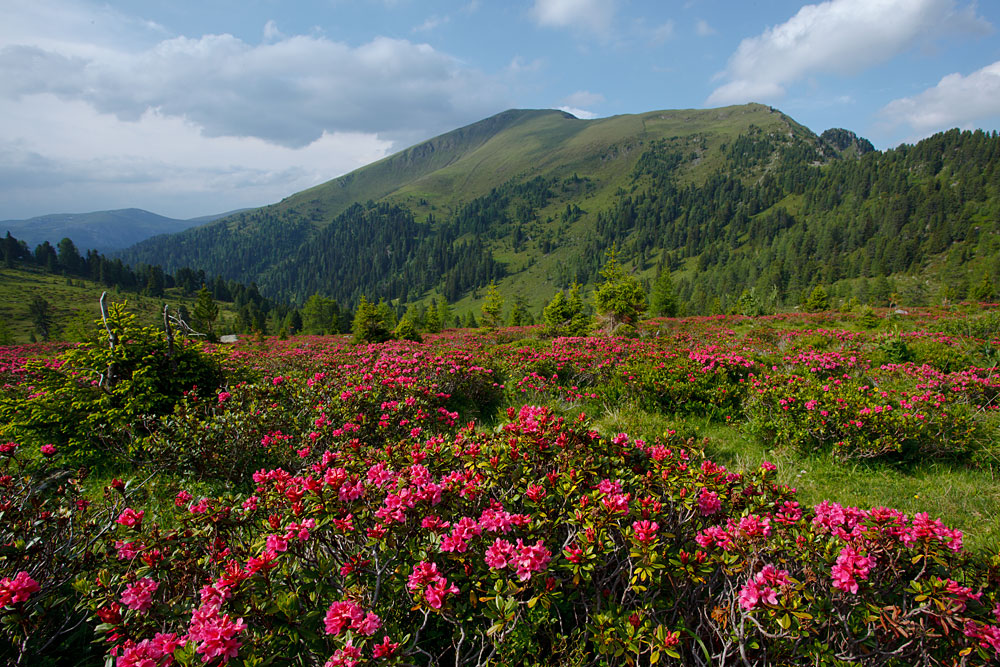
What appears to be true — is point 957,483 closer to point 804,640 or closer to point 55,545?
A: point 804,640

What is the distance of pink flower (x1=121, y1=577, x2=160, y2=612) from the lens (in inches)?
70.8

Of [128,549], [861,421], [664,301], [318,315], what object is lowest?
[318,315]

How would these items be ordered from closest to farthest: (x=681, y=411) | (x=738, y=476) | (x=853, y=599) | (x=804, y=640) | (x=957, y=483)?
(x=853, y=599) < (x=804, y=640) < (x=738, y=476) < (x=957, y=483) < (x=681, y=411)

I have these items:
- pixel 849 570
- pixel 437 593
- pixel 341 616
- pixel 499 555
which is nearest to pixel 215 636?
pixel 341 616

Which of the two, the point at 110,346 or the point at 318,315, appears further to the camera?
the point at 318,315

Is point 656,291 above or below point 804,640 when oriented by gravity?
below

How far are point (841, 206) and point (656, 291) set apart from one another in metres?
121

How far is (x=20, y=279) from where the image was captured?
87.1 metres

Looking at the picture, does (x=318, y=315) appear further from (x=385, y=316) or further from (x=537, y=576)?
(x=537, y=576)

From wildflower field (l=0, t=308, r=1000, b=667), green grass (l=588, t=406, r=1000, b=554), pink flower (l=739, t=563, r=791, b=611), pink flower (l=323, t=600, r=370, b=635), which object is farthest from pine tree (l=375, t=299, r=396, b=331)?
pink flower (l=739, t=563, r=791, b=611)

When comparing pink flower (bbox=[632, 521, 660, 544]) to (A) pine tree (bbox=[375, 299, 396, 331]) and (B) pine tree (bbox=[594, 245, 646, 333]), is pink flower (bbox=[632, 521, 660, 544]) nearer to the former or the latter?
(B) pine tree (bbox=[594, 245, 646, 333])

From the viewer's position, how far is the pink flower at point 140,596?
180 centimetres

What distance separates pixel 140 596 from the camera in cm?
182

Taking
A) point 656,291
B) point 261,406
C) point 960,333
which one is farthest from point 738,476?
point 656,291
